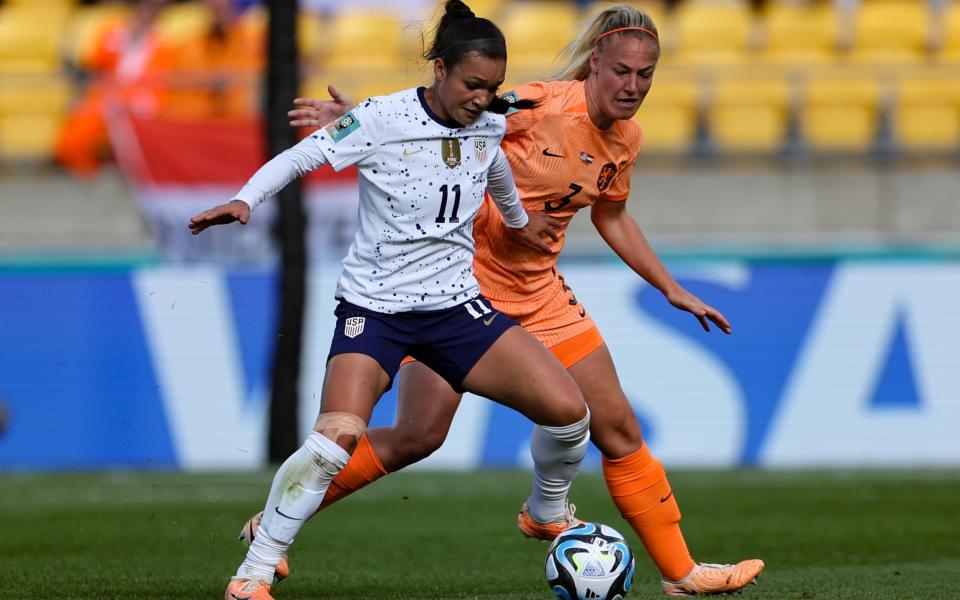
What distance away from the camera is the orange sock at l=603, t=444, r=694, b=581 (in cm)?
612

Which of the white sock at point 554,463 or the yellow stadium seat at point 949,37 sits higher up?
the white sock at point 554,463

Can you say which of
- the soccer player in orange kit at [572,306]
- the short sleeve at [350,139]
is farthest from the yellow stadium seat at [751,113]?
the short sleeve at [350,139]

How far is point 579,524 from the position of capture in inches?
247

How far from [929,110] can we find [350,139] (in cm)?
1100

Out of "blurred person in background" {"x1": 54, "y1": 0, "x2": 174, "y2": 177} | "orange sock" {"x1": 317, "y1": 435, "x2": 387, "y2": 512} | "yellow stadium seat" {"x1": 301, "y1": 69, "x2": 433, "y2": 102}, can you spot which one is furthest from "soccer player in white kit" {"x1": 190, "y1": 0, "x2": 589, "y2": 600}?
"blurred person in background" {"x1": 54, "y1": 0, "x2": 174, "y2": 177}

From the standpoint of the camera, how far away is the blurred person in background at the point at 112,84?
15.0 meters

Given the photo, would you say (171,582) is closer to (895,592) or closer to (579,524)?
(579,524)

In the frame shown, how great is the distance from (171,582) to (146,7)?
1081 cm

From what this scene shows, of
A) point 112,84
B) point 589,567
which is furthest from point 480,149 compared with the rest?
point 112,84

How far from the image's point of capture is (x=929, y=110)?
15.3 meters

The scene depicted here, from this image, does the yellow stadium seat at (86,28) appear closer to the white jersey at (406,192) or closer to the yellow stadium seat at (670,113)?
the yellow stadium seat at (670,113)

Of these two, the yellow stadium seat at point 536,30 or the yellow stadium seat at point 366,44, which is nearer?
the yellow stadium seat at point 536,30

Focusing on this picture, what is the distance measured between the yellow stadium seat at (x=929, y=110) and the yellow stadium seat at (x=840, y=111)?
25 centimetres

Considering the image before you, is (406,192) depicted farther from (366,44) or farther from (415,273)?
(366,44)
